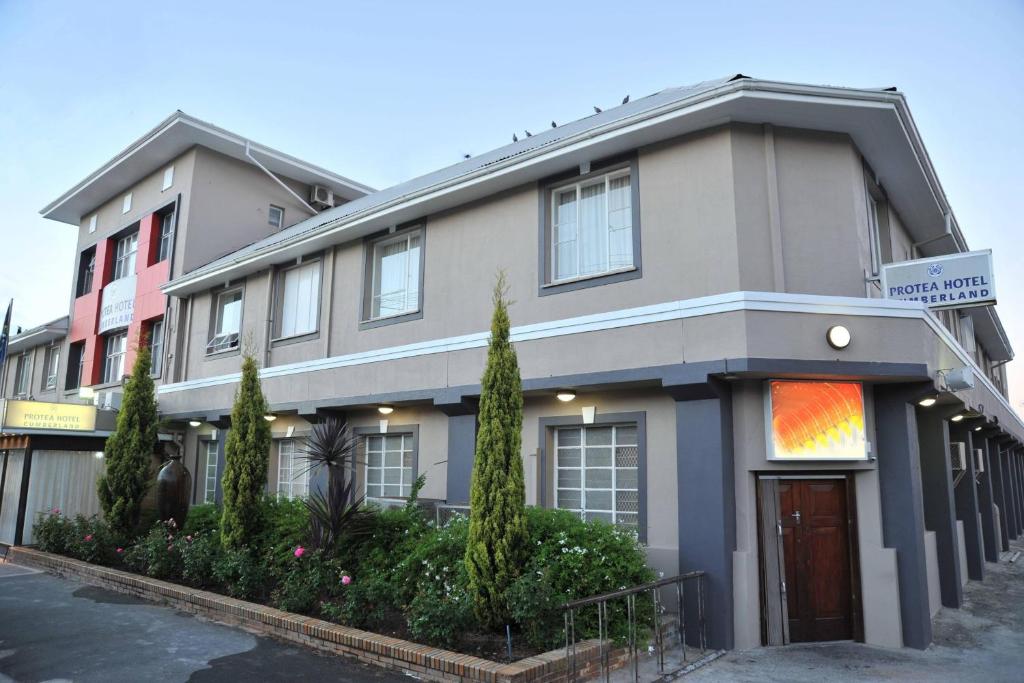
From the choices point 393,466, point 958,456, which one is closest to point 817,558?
point 958,456

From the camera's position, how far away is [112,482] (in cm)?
1367

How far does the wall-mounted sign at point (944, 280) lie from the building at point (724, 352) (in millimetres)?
121

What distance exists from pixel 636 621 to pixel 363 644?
113 inches

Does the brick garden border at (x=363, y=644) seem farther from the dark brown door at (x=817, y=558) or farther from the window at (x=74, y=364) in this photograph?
the window at (x=74, y=364)

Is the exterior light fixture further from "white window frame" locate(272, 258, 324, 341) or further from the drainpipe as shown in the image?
the drainpipe

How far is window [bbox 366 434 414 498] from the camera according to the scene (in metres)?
12.6

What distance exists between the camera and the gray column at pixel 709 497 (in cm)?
823

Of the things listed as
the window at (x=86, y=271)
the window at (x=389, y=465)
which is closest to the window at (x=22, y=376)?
the window at (x=86, y=271)

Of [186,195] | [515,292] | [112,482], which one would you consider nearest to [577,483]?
[515,292]

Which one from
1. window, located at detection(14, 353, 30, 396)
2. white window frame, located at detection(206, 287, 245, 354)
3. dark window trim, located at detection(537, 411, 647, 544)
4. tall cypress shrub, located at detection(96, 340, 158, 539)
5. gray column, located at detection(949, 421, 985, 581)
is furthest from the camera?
window, located at detection(14, 353, 30, 396)

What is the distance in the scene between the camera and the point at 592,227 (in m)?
10.6

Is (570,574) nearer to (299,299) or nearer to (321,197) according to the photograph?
(299,299)

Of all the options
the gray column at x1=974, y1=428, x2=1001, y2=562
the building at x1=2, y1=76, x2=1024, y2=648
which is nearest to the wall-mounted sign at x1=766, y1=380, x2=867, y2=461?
the building at x1=2, y1=76, x2=1024, y2=648

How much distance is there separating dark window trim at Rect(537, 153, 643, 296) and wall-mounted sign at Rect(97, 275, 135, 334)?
14448 millimetres
